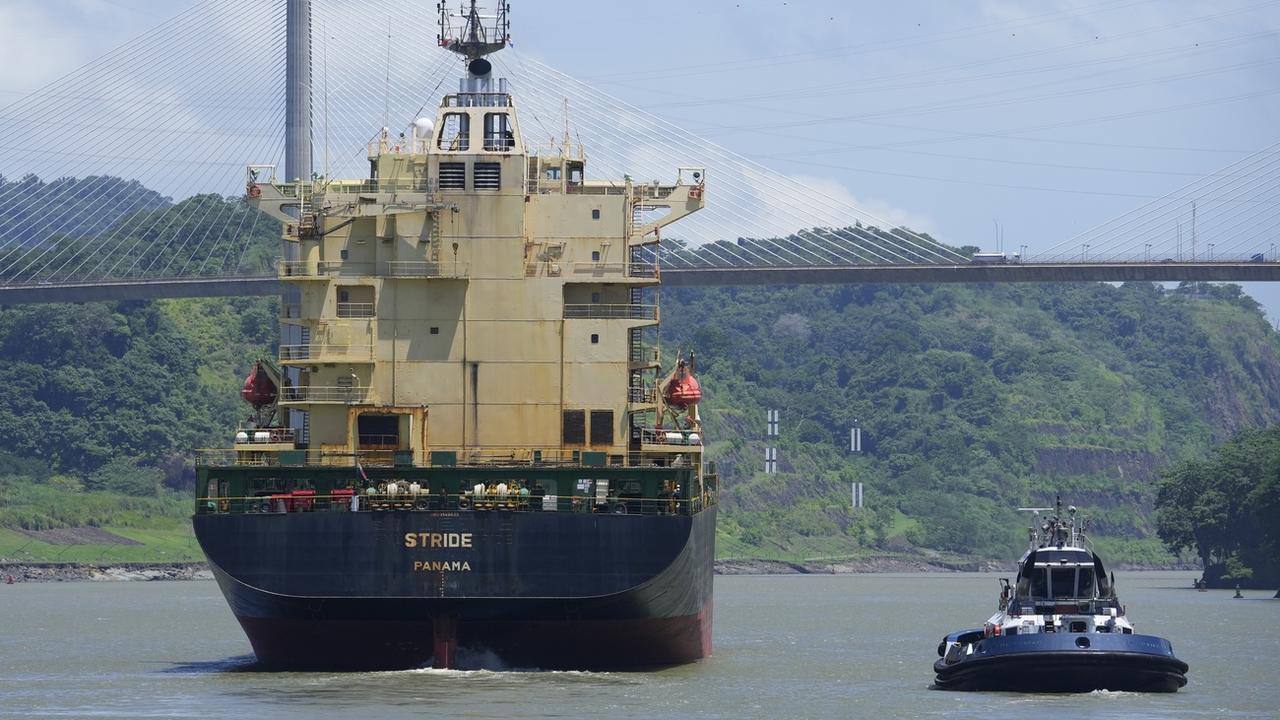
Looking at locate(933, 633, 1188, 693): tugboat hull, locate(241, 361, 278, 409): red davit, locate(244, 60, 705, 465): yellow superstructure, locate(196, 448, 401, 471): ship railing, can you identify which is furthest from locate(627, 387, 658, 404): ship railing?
locate(933, 633, 1188, 693): tugboat hull

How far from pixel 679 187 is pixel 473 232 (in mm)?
7025

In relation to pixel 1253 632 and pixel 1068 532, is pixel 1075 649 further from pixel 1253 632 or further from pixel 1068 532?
pixel 1253 632

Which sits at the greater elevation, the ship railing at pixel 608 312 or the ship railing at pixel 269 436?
the ship railing at pixel 608 312

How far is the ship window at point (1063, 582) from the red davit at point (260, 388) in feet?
65.1

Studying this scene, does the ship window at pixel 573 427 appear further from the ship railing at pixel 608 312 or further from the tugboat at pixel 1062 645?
the tugboat at pixel 1062 645

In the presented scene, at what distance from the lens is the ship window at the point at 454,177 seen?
5509cm

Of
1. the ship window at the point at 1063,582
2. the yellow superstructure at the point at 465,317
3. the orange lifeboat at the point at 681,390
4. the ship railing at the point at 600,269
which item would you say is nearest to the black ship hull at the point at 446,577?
the yellow superstructure at the point at 465,317

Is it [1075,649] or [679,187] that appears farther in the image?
[679,187]

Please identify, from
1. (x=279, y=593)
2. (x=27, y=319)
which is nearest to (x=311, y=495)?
(x=279, y=593)

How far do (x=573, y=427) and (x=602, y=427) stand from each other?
662 millimetres

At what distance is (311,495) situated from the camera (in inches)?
2002

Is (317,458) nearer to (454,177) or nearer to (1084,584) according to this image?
(454,177)

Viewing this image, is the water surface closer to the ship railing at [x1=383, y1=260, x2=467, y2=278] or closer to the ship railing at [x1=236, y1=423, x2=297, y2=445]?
the ship railing at [x1=236, y1=423, x2=297, y2=445]

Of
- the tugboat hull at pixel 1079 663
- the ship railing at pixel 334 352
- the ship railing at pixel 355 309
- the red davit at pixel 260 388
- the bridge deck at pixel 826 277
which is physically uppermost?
the bridge deck at pixel 826 277
